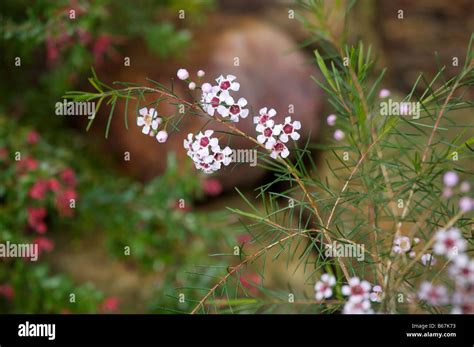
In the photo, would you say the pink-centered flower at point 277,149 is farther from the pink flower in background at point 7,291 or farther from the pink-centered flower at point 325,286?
the pink flower in background at point 7,291

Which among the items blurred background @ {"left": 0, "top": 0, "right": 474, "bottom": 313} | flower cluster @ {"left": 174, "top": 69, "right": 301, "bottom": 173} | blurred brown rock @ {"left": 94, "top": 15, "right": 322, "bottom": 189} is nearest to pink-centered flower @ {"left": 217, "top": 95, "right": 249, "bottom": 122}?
flower cluster @ {"left": 174, "top": 69, "right": 301, "bottom": 173}

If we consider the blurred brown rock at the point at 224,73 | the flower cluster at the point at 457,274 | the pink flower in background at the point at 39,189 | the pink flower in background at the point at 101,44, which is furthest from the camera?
the blurred brown rock at the point at 224,73

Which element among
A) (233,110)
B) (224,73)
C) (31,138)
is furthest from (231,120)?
(224,73)

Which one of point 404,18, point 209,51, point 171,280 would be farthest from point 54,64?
point 404,18

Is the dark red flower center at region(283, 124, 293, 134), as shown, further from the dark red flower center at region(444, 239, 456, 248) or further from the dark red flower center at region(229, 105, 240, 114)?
the dark red flower center at region(444, 239, 456, 248)

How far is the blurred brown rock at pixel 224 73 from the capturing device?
178cm

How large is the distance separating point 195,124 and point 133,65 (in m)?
0.29

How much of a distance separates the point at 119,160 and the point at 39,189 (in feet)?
1.79

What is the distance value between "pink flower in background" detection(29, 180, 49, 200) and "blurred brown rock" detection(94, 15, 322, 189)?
463 mm

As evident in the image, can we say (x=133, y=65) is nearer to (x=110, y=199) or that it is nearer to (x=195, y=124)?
(x=195, y=124)

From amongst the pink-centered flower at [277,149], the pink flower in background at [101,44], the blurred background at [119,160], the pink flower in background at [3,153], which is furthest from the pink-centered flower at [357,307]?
the pink flower in background at [101,44]

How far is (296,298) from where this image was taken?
608mm

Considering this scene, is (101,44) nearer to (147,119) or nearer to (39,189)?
(39,189)

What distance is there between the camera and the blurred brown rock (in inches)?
69.9
